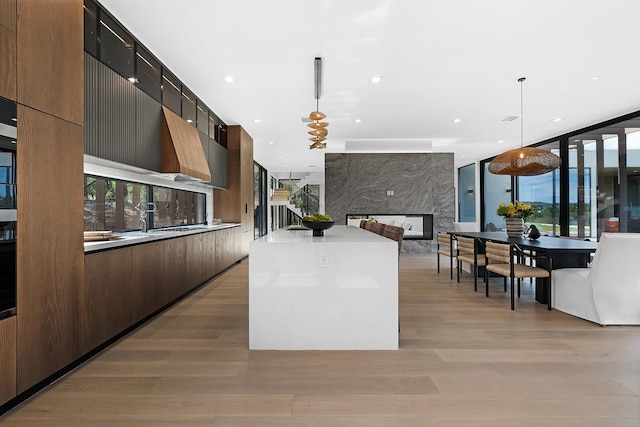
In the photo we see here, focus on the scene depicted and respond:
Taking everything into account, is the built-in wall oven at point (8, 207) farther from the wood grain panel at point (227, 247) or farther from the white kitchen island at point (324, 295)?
the wood grain panel at point (227, 247)

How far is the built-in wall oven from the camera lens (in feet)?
5.73

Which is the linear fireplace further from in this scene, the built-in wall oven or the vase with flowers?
the built-in wall oven

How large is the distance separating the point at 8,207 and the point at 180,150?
262 centimetres

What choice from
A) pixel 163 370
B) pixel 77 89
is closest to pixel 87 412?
pixel 163 370

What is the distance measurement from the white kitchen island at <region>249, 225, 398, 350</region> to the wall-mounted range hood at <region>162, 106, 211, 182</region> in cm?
217

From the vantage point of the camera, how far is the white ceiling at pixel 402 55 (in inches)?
115

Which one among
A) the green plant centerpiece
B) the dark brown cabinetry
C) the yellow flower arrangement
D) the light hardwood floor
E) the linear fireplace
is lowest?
the light hardwood floor

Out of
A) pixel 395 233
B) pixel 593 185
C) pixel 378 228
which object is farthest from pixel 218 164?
pixel 593 185

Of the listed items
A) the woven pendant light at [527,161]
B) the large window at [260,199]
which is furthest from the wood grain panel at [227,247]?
the large window at [260,199]

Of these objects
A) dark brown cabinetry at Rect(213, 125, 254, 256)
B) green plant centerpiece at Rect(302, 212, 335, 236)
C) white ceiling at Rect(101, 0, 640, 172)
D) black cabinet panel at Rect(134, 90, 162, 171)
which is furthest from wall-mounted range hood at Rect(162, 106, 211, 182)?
green plant centerpiece at Rect(302, 212, 335, 236)

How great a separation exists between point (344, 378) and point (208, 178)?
151 inches

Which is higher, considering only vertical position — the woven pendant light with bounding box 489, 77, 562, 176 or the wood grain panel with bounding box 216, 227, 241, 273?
the woven pendant light with bounding box 489, 77, 562, 176

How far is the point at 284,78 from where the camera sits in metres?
4.30

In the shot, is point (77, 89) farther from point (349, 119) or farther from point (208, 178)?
point (349, 119)
